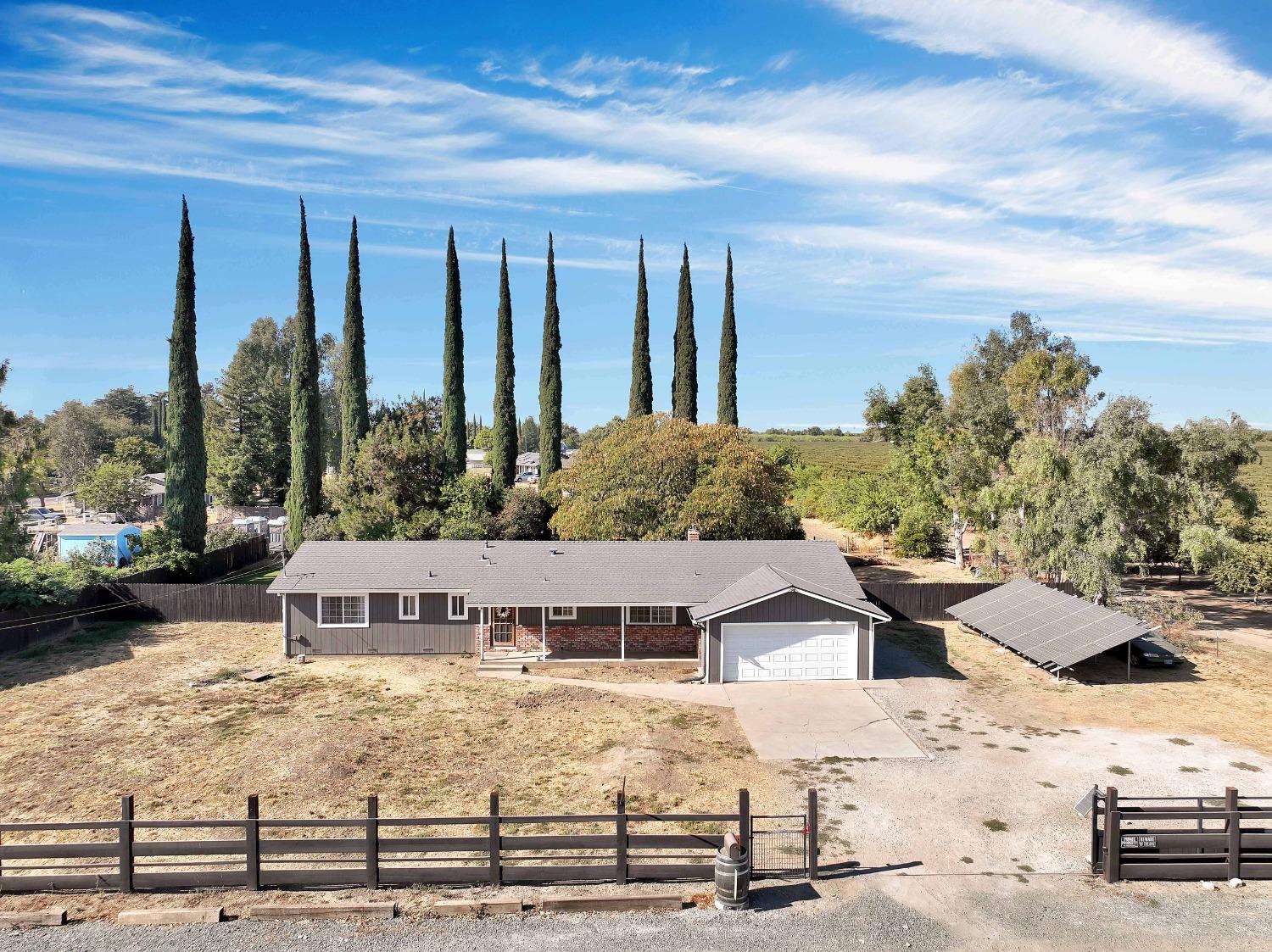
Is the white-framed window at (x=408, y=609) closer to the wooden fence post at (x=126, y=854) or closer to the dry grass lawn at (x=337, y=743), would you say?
the dry grass lawn at (x=337, y=743)

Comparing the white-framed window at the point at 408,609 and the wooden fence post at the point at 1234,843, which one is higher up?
the white-framed window at the point at 408,609

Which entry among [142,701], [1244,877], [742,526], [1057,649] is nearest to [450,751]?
[142,701]

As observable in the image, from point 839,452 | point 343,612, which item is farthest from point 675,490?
point 839,452

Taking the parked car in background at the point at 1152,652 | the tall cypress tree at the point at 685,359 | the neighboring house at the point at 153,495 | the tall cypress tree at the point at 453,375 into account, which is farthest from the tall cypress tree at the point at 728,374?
the neighboring house at the point at 153,495

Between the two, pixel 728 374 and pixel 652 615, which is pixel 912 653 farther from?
pixel 728 374

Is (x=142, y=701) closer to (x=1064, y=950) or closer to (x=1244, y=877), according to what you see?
(x=1064, y=950)
